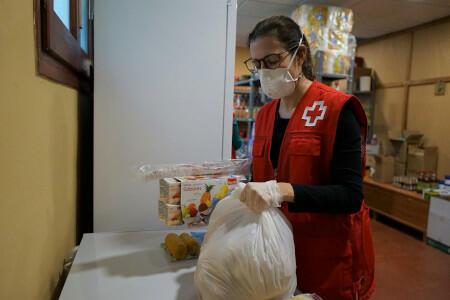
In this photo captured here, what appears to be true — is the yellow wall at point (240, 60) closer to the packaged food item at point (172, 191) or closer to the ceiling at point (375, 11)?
the ceiling at point (375, 11)

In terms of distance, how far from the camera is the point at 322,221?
97 centimetres

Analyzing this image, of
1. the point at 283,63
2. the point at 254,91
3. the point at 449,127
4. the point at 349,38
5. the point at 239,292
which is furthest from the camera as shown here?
the point at 254,91

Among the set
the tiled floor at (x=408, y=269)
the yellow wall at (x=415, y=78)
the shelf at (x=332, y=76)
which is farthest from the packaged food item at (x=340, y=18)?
the tiled floor at (x=408, y=269)

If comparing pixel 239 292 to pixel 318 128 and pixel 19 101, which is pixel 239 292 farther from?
pixel 19 101

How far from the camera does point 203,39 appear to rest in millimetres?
1475

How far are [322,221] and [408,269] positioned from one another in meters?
2.50

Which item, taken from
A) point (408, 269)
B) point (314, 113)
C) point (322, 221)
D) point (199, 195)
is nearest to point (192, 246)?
point (199, 195)

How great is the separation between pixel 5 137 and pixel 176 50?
956 mm

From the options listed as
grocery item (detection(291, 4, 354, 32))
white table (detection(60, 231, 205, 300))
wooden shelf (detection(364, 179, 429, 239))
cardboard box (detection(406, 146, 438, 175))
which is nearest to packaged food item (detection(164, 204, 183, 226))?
white table (detection(60, 231, 205, 300))

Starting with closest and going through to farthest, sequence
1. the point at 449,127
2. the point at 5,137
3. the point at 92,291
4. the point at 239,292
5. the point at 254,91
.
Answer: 1. the point at 5,137
2. the point at 239,292
3. the point at 92,291
4. the point at 449,127
5. the point at 254,91

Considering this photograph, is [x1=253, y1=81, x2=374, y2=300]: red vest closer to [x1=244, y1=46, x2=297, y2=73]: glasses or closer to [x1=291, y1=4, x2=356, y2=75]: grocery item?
[x1=244, y1=46, x2=297, y2=73]: glasses

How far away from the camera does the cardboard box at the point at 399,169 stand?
4.25 m

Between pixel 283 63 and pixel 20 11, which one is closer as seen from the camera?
pixel 20 11

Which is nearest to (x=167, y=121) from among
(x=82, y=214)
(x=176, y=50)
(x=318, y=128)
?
(x=176, y=50)
